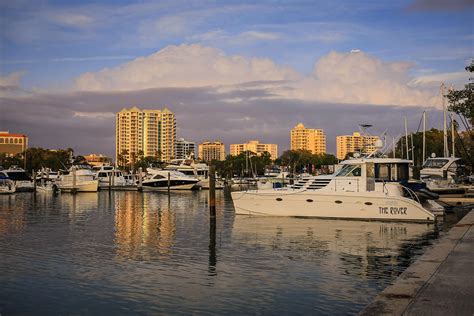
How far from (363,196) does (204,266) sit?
13474 mm

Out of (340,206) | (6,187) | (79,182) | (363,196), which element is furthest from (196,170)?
(363,196)

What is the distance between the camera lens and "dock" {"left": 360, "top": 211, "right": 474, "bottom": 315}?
8.12 meters

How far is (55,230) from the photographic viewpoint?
2545cm

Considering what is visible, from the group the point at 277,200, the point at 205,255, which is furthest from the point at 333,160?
the point at 205,255

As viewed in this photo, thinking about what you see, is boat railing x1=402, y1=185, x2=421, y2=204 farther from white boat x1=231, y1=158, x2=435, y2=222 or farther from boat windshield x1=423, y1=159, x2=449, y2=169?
boat windshield x1=423, y1=159, x2=449, y2=169

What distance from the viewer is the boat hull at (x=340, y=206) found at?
26172 millimetres

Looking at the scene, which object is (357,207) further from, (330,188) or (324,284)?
(324,284)

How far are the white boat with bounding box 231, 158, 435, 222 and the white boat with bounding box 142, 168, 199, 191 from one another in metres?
44.8

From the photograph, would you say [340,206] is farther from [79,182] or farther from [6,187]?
[79,182]

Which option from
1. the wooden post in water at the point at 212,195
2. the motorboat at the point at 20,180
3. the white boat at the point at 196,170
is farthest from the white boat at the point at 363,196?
the motorboat at the point at 20,180

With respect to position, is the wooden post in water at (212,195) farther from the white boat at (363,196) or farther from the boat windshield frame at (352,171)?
the boat windshield frame at (352,171)

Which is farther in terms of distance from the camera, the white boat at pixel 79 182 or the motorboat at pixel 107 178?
the motorboat at pixel 107 178

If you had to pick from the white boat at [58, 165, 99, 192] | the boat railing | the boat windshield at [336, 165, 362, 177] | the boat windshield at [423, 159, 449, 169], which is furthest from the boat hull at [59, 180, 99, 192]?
the boat railing

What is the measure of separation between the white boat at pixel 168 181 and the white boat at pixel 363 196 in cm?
4483
